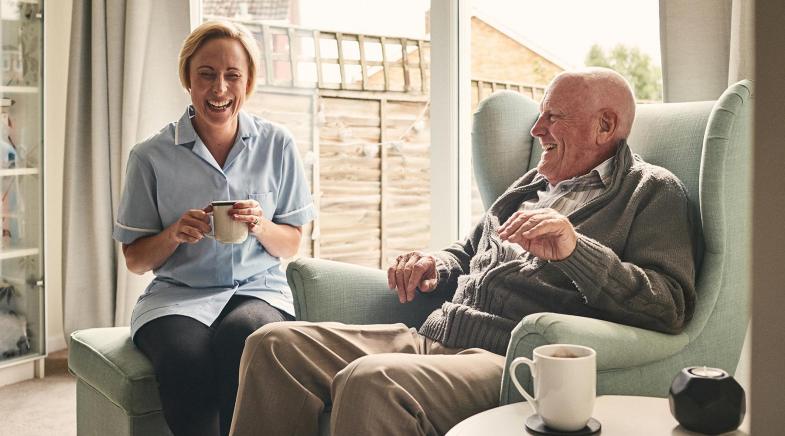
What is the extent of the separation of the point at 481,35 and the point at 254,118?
97 centimetres

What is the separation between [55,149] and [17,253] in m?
0.62

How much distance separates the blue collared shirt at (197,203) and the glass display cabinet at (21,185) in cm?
132

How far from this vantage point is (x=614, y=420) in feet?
4.42

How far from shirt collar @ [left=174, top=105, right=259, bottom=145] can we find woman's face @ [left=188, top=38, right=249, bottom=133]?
0.17ft

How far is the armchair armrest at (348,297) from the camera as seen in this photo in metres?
2.04

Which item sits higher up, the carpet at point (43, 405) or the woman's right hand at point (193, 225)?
the woman's right hand at point (193, 225)

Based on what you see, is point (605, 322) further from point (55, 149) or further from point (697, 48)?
point (55, 149)

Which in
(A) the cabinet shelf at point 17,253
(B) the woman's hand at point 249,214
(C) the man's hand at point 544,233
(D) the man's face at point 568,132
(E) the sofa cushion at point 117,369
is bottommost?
(E) the sofa cushion at point 117,369

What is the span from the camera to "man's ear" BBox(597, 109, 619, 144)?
1880 mm

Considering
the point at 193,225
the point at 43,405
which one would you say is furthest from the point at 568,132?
the point at 43,405

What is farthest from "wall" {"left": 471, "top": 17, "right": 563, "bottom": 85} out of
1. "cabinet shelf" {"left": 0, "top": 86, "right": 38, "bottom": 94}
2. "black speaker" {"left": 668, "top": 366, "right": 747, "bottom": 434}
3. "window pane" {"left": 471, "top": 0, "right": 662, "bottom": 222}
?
"cabinet shelf" {"left": 0, "top": 86, "right": 38, "bottom": 94}

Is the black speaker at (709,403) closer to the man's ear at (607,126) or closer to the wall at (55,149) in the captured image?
the man's ear at (607,126)

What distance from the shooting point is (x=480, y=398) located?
1.58m

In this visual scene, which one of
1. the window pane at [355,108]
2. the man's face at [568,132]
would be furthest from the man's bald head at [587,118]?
the window pane at [355,108]
